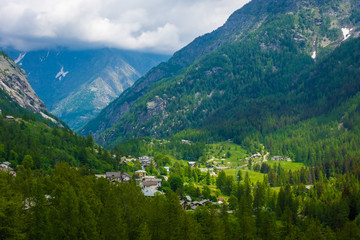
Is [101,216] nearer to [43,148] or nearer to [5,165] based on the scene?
[5,165]

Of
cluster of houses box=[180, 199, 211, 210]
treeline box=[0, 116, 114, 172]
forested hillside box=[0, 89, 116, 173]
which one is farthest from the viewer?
treeline box=[0, 116, 114, 172]

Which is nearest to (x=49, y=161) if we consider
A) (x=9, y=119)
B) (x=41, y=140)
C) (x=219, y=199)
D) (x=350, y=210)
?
(x=41, y=140)

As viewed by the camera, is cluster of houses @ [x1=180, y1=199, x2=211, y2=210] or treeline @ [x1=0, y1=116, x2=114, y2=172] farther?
treeline @ [x1=0, y1=116, x2=114, y2=172]

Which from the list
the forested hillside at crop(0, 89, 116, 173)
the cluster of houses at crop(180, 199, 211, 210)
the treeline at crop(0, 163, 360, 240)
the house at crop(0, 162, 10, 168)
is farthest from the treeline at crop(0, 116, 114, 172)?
the cluster of houses at crop(180, 199, 211, 210)

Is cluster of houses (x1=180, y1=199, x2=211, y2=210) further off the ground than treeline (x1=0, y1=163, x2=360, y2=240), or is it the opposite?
treeline (x1=0, y1=163, x2=360, y2=240)

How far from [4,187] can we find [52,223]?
1116 centimetres

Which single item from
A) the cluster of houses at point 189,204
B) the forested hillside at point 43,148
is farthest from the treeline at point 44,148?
the cluster of houses at point 189,204

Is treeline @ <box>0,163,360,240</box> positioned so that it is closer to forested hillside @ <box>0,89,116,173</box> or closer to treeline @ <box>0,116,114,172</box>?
forested hillside @ <box>0,89,116,173</box>

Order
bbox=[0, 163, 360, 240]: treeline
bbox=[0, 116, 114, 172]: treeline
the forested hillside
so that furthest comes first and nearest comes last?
1. bbox=[0, 116, 114, 172]: treeline
2. the forested hillside
3. bbox=[0, 163, 360, 240]: treeline

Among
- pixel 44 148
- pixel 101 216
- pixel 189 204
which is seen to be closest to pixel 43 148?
pixel 44 148

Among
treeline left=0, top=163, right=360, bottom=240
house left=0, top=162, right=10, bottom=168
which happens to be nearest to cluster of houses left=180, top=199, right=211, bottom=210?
treeline left=0, top=163, right=360, bottom=240

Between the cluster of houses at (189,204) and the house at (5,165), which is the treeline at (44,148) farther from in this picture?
the cluster of houses at (189,204)

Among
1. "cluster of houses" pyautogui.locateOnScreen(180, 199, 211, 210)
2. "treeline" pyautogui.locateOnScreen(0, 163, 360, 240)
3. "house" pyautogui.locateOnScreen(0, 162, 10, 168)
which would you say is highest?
"house" pyautogui.locateOnScreen(0, 162, 10, 168)

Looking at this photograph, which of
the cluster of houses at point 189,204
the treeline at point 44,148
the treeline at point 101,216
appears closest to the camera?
the treeline at point 101,216
